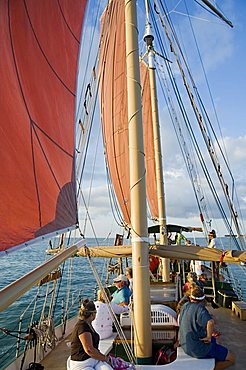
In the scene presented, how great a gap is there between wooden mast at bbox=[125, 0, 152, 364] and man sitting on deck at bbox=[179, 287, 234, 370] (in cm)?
59

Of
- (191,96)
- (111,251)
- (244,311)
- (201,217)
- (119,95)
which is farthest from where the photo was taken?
(201,217)

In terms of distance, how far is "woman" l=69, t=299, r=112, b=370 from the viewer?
307 centimetres

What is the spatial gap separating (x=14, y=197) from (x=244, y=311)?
606cm

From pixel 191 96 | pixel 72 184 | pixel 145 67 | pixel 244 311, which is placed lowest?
pixel 244 311

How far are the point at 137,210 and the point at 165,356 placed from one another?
1.94 m

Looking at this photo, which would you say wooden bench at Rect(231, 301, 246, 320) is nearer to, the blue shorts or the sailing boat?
the sailing boat

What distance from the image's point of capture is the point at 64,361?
4652 mm

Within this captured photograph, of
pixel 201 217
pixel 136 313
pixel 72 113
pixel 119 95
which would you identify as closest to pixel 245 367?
pixel 136 313

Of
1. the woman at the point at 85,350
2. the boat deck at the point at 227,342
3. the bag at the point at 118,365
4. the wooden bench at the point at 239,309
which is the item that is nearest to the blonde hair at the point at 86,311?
the woman at the point at 85,350

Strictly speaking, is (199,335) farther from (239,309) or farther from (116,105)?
(116,105)

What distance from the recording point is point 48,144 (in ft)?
9.50

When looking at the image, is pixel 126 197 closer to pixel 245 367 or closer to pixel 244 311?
pixel 244 311

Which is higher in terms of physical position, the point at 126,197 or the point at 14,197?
the point at 126,197

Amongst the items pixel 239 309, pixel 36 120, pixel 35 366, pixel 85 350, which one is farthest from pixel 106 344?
pixel 239 309
